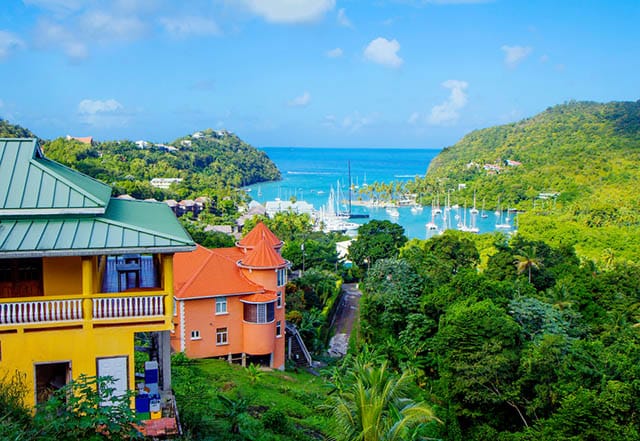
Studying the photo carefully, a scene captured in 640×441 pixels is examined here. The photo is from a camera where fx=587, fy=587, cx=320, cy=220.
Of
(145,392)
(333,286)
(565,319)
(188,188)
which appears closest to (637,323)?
(565,319)

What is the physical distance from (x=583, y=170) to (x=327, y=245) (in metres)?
61.5

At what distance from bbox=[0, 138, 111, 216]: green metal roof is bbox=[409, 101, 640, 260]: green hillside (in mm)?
42096

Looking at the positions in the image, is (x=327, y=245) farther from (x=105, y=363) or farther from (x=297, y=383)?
(x=105, y=363)

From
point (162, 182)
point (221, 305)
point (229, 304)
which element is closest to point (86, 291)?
point (221, 305)

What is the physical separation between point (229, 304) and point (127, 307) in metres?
A: 12.0

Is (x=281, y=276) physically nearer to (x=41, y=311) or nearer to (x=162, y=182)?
(x=41, y=311)

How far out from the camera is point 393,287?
28.5m

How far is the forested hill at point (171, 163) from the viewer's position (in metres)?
77.2

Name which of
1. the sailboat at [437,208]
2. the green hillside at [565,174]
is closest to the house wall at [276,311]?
the green hillside at [565,174]

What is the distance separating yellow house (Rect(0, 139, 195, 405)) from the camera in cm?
913

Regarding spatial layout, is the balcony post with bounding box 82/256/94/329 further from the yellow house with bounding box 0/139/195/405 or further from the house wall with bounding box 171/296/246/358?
the house wall with bounding box 171/296/246/358

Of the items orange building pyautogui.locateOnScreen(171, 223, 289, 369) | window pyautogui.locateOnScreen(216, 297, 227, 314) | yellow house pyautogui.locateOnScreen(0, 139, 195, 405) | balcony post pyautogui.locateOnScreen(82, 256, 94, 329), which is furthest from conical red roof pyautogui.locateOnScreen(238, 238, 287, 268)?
balcony post pyautogui.locateOnScreen(82, 256, 94, 329)

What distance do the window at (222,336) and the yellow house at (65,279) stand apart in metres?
11.1

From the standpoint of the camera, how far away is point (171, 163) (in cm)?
11131
